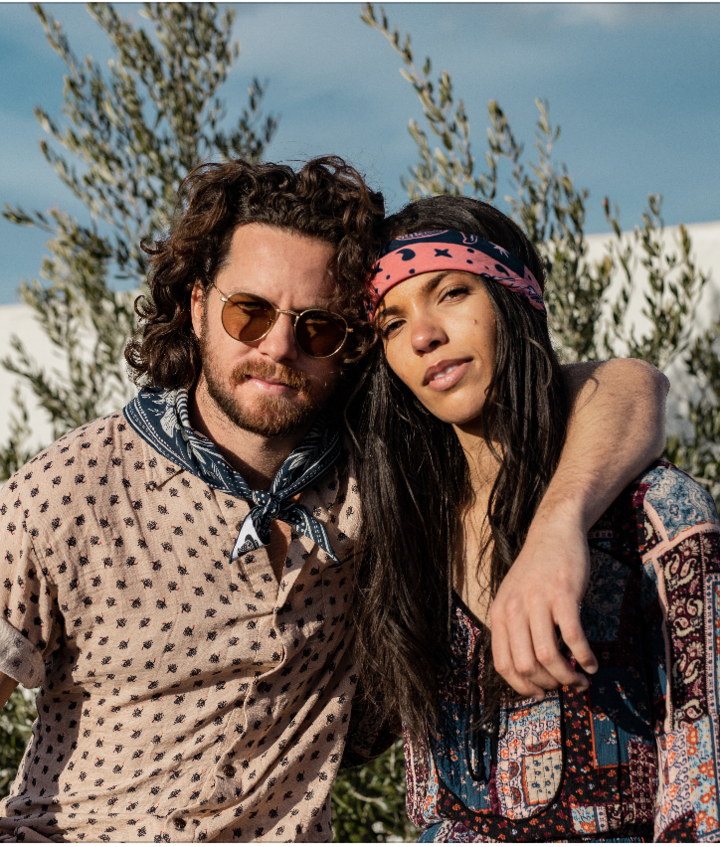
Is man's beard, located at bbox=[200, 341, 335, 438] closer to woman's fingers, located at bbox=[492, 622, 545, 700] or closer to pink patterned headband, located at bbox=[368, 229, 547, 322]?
pink patterned headband, located at bbox=[368, 229, 547, 322]

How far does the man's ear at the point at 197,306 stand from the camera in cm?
299

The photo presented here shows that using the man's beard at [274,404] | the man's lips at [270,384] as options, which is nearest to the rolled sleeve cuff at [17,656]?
the man's beard at [274,404]

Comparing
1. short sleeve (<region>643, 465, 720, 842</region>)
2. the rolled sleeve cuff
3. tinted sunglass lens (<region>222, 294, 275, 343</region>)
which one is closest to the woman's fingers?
short sleeve (<region>643, 465, 720, 842</region>)

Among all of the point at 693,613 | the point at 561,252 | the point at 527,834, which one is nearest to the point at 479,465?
the point at 693,613

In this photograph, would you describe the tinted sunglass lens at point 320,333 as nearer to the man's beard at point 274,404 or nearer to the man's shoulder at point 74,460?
the man's beard at point 274,404

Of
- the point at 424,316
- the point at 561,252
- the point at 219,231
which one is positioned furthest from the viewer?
the point at 561,252

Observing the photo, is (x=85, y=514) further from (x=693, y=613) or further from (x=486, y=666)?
(x=693, y=613)

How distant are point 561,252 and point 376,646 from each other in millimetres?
3061

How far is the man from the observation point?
8.04ft

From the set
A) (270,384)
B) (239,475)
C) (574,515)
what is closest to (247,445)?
(239,475)

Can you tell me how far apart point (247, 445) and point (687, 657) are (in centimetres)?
143

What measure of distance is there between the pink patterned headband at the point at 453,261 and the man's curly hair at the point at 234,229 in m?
0.18

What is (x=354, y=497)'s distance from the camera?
2.69 meters

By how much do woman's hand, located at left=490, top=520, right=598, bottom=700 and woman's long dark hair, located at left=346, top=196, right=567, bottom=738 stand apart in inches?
22.1
